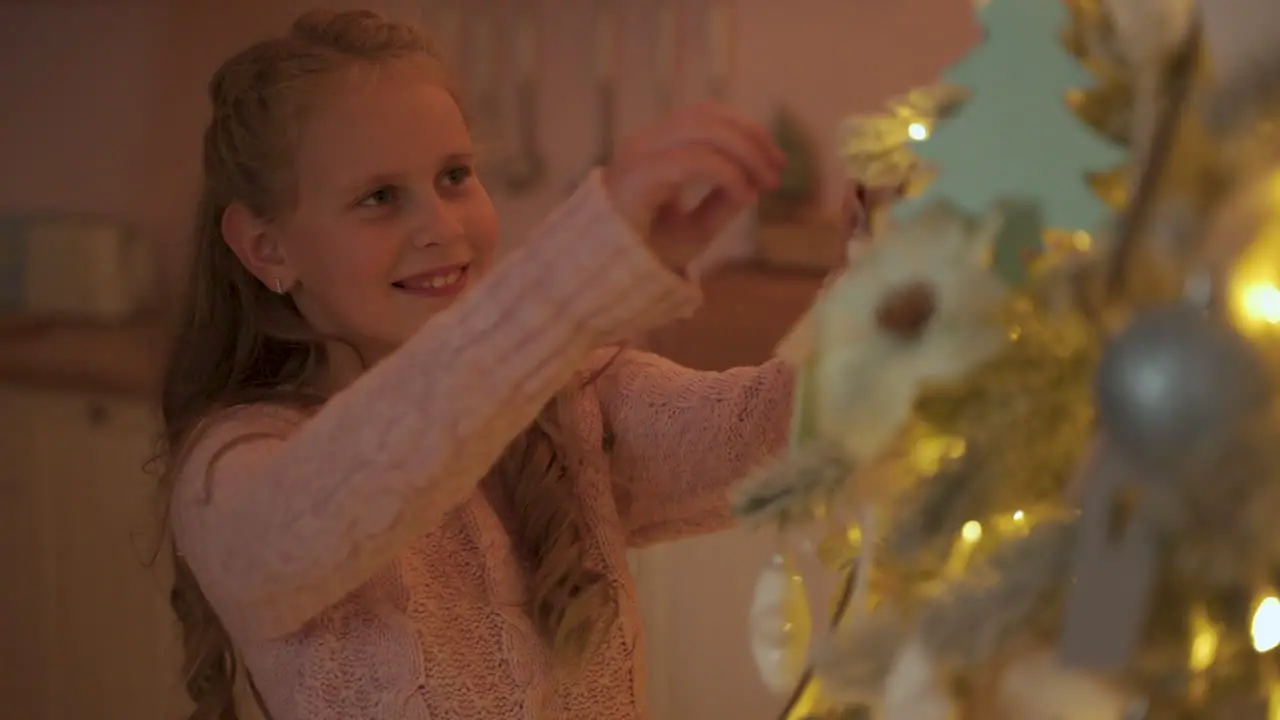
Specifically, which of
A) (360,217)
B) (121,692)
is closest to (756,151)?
(360,217)

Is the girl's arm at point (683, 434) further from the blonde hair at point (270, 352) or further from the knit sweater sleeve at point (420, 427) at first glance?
the knit sweater sleeve at point (420, 427)

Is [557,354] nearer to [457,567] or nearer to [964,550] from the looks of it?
[964,550]

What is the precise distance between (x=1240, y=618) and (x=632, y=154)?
27 centimetres

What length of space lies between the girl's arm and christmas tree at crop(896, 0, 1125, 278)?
1.42 feet

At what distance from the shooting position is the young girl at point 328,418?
67cm

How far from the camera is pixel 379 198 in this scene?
2.64ft

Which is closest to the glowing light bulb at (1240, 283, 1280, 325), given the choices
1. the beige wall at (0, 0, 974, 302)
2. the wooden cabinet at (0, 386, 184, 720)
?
the beige wall at (0, 0, 974, 302)

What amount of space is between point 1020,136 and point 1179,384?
0.28 ft

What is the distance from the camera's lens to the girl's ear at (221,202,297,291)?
84 cm

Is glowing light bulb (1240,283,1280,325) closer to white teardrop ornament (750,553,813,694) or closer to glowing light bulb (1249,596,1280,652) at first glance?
glowing light bulb (1249,596,1280,652)

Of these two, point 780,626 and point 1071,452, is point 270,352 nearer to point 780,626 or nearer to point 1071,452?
point 780,626

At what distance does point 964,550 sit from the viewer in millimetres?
351

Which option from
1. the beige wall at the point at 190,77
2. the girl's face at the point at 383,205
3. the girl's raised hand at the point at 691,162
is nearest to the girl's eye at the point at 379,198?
the girl's face at the point at 383,205

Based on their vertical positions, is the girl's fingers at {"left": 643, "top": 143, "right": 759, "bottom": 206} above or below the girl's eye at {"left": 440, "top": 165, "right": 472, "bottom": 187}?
above
